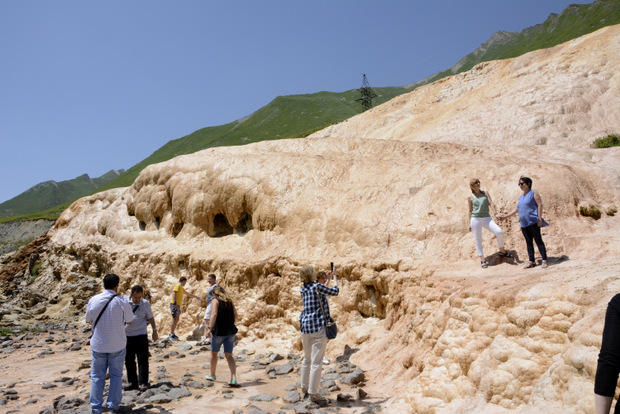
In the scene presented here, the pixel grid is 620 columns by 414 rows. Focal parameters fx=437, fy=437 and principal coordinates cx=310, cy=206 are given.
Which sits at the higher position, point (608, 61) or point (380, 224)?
point (608, 61)

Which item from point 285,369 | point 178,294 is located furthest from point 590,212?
point 178,294

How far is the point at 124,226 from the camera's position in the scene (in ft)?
68.7

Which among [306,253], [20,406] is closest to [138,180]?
[306,253]

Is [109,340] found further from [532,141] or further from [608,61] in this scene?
[608,61]

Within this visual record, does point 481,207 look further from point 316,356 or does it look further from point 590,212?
point 316,356

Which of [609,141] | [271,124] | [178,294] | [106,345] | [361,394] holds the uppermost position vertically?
[271,124]

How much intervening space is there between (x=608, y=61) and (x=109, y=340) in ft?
93.2

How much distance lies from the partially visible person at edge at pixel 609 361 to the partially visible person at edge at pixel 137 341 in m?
7.68

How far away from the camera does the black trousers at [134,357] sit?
858 centimetres

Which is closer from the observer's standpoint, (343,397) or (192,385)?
(343,397)

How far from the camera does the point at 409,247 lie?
411 inches

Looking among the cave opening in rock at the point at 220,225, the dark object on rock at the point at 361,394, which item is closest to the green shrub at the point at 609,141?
the cave opening in rock at the point at 220,225

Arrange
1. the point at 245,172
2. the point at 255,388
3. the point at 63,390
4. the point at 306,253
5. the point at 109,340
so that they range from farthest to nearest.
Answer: the point at 245,172
the point at 306,253
the point at 63,390
the point at 255,388
the point at 109,340

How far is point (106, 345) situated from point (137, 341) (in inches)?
69.3
